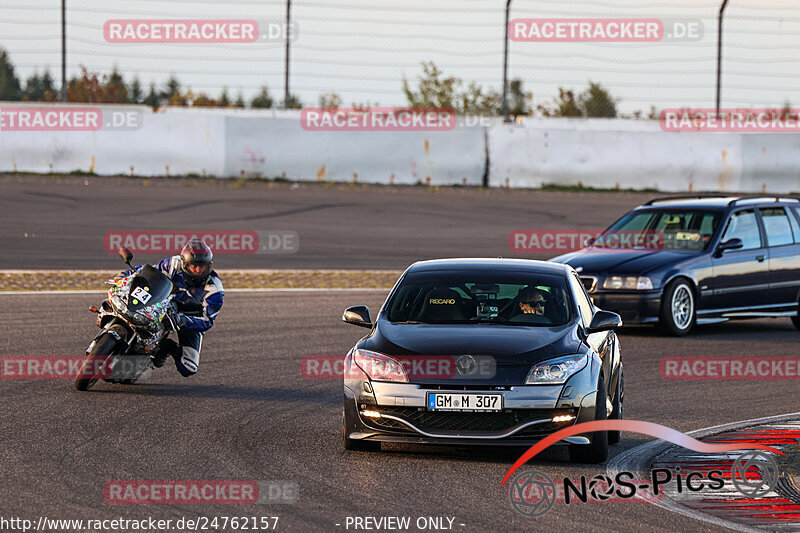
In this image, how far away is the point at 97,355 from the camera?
10688mm

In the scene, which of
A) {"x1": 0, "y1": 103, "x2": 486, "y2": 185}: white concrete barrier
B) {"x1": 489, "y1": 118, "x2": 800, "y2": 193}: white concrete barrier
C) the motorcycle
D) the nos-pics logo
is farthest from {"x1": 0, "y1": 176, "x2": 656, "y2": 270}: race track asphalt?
the nos-pics logo

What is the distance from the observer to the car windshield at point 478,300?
29.5 feet

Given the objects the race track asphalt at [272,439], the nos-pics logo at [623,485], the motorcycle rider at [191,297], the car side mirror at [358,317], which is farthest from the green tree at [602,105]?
the nos-pics logo at [623,485]

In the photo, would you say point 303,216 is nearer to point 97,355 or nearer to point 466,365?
point 97,355

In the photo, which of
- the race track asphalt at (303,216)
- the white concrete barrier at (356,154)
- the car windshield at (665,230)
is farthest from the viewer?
the white concrete barrier at (356,154)

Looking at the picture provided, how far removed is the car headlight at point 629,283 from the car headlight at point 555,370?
6889 mm

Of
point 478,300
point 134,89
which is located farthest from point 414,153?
point 478,300

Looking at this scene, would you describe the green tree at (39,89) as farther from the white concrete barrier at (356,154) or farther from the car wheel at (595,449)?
the car wheel at (595,449)

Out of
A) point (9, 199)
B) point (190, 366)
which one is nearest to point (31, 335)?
point (190, 366)

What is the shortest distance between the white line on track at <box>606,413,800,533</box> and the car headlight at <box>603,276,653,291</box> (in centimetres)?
489

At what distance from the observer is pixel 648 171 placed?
2822 centimetres

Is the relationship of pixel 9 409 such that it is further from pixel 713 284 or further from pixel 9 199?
pixel 9 199

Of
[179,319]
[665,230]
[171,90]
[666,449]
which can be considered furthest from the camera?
[171,90]

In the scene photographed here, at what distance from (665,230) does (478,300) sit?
763 centimetres
